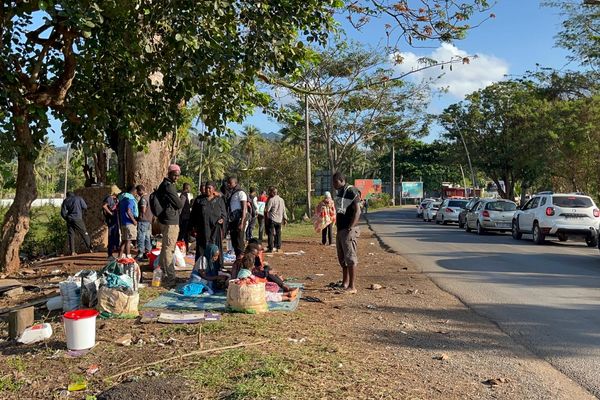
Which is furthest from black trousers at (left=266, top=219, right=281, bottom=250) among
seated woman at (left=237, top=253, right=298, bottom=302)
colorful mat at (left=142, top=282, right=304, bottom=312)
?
seated woman at (left=237, top=253, right=298, bottom=302)

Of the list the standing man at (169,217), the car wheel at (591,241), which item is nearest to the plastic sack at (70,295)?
the standing man at (169,217)

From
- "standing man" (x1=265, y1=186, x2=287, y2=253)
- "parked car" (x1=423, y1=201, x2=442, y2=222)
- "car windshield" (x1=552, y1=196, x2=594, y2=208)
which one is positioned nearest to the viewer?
"standing man" (x1=265, y1=186, x2=287, y2=253)

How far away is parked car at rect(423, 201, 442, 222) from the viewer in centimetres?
3744

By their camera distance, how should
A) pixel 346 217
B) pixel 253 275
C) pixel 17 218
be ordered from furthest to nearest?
pixel 17 218, pixel 346 217, pixel 253 275

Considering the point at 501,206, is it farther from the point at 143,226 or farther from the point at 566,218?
the point at 143,226

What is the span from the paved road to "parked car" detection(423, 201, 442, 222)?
61.9 ft

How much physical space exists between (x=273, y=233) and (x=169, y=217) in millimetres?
6576

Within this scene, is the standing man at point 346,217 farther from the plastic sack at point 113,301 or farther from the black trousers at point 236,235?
the plastic sack at point 113,301

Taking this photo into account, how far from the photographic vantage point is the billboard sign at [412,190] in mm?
81500

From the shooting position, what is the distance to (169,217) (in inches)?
382

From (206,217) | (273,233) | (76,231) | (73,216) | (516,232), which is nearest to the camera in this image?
(206,217)

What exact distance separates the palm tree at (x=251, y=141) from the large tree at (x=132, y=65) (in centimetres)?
5245

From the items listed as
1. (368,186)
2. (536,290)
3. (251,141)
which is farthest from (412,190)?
(536,290)

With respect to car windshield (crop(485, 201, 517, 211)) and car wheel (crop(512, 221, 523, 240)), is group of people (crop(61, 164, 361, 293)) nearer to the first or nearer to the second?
car wheel (crop(512, 221, 523, 240))
